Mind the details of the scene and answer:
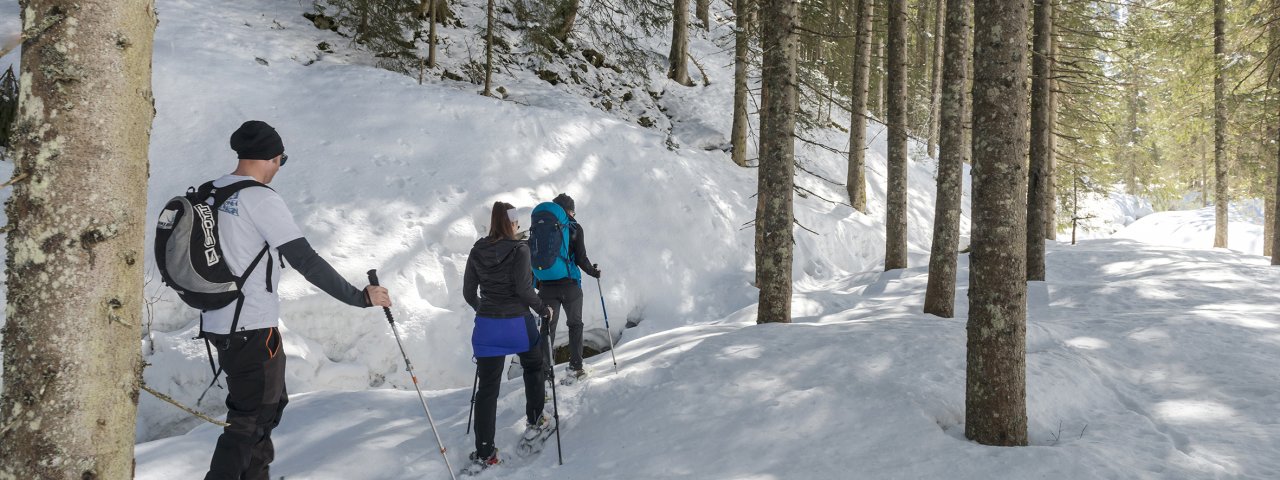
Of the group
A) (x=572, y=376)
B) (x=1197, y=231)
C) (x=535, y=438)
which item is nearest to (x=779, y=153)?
(x=572, y=376)

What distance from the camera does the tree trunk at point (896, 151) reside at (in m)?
12.5

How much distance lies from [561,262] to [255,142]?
139 inches

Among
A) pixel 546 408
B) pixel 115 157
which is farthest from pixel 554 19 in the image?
pixel 115 157

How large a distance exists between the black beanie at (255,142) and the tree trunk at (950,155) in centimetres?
767

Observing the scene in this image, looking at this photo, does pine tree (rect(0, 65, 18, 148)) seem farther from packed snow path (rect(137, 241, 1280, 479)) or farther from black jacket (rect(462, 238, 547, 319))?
black jacket (rect(462, 238, 547, 319))

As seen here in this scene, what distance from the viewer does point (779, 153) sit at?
25.3 feet

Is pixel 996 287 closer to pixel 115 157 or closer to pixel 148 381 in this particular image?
pixel 115 157

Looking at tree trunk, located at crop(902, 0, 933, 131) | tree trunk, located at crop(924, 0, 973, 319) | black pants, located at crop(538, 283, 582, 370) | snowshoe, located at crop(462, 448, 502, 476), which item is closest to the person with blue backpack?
black pants, located at crop(538, 283, 582, 370)

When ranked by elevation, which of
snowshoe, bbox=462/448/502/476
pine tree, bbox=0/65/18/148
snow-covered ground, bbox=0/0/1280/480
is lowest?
snowshoe, bbox=462/448/502/476

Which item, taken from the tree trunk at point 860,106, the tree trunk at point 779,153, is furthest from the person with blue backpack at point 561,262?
the tree trunk at point 860,106

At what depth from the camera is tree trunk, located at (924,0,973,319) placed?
28.2 ft

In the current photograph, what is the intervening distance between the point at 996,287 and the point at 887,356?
1.83 m

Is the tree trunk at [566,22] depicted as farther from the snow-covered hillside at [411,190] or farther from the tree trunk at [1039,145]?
the tree trunk at [1039,145]

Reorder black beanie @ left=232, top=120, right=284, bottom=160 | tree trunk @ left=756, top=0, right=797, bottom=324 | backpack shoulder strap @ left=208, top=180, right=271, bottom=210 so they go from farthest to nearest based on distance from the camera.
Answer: tree trunk @ left=756, top=0, right=797, bottom=324
black beanie @ left=232, top=120, right=284, bottom=160
backpack shoulder strap @ left=208, top=180, right=271, bottom=210
